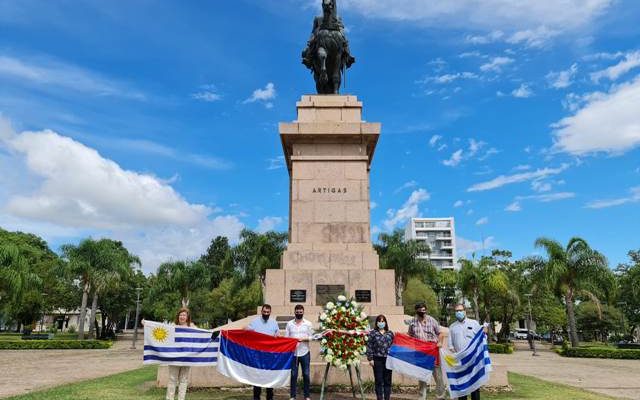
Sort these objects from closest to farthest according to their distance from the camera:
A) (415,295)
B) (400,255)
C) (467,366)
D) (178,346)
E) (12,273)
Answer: (467,366) → (178,346) → (12,273) → (400,255) → (415,295)

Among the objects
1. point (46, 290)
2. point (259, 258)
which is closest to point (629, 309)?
point (259, 258)

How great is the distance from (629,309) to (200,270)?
4771 centimetres

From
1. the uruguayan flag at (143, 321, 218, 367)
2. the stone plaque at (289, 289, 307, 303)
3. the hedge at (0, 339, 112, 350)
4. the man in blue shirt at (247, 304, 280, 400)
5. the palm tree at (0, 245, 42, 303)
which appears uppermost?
the palm tree at (0, 245, 42, 303)

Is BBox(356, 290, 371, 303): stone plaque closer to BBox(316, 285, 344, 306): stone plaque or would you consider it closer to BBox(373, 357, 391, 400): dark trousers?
BBox(316, 285, 344, 306): stone plaque

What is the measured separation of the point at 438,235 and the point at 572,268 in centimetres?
9416

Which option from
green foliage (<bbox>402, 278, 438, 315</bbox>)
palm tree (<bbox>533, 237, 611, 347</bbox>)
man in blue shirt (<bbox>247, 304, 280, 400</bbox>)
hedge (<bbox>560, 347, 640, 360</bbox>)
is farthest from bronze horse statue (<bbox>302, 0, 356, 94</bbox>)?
green foliage (<bbox>402, 278, 438, 315</bbox>)

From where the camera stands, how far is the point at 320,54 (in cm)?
1734

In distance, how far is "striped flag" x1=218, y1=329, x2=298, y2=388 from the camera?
895cm

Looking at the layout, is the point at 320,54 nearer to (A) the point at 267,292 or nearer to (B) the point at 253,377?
(A) the point at 267,292

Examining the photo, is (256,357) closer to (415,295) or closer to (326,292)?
(326,292)

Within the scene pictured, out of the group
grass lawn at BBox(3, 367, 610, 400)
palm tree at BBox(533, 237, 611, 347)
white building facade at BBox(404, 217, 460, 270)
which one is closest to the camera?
grass lawn at BBox(3, 367, 610, 400)

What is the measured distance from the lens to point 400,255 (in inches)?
1690

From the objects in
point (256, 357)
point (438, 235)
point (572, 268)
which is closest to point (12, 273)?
point (256, 357)

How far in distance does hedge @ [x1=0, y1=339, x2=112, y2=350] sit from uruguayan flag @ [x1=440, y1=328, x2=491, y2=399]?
36998mm
